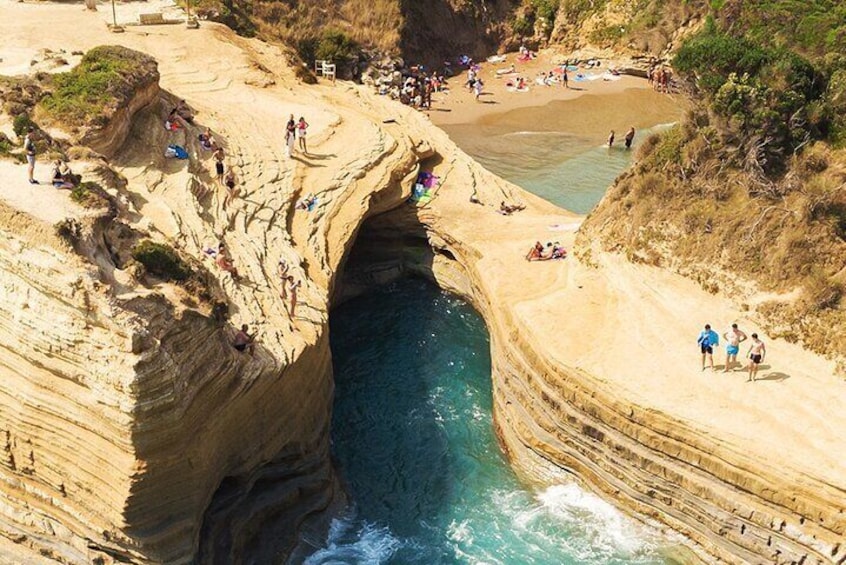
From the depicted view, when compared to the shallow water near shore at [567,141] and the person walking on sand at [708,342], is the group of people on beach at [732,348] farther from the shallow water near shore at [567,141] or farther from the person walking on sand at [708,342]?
the shallow water near shore at [567,141]

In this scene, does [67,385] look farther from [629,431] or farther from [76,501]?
[629,431]

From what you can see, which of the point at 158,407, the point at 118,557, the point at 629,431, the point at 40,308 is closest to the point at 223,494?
the point at 118,557

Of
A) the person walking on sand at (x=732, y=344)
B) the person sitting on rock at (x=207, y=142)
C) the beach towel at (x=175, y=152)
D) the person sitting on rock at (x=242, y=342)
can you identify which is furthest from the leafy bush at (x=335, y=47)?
the person walking on sand at (x=732, y=344)

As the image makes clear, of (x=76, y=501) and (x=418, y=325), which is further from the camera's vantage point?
(x=418, y=325)

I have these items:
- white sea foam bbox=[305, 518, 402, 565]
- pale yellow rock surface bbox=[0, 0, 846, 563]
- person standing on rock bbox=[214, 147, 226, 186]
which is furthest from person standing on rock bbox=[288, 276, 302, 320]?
white sea foam bbox=[305, 518, 402, 565]

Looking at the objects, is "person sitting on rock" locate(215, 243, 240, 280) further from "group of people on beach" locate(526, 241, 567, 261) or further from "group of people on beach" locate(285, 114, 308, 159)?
"group of people on beach" locate(526, 241, 567, 261)

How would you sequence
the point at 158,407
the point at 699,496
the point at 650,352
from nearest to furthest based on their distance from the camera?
the point at 158,407, the point at 699,496, the point at 650,352

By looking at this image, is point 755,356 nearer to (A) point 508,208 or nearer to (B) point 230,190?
(A) point 508,208
